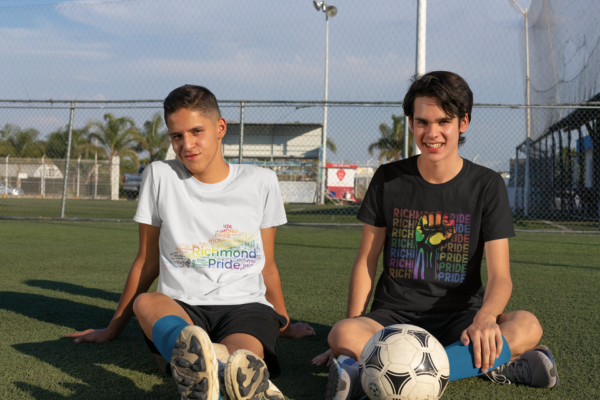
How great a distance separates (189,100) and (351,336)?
112 cm

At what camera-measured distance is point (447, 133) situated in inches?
79.3

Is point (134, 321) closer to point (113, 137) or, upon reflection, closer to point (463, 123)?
point (463, 123)

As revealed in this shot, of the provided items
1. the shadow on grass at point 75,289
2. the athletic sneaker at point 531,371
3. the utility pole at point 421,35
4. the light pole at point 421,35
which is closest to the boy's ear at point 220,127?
the athletic sneaker at point 531,371

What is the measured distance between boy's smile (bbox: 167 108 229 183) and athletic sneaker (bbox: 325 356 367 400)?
963 mm

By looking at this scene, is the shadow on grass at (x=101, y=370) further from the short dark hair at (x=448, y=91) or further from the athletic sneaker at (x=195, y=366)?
the short dark hair at (x=448, y=91)

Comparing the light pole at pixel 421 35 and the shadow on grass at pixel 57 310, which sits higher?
the light pole at pixel 421 35

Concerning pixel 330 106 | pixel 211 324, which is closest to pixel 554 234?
pixel 330 106

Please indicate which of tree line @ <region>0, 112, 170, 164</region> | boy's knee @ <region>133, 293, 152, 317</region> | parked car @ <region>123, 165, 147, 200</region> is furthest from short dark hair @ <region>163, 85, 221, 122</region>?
tree line @ <region>0, 112, 170, 164</region>

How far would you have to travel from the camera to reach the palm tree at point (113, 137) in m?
32.9

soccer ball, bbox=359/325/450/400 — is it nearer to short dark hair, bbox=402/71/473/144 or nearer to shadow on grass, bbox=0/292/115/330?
short dark hair, bbox=402/71/473/144

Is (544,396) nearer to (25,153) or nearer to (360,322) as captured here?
(360,322)

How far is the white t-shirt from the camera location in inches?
82.7

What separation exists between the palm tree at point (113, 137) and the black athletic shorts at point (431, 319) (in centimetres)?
3313

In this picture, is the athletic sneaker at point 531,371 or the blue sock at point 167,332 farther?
the athletic sneaker at point 531,371
